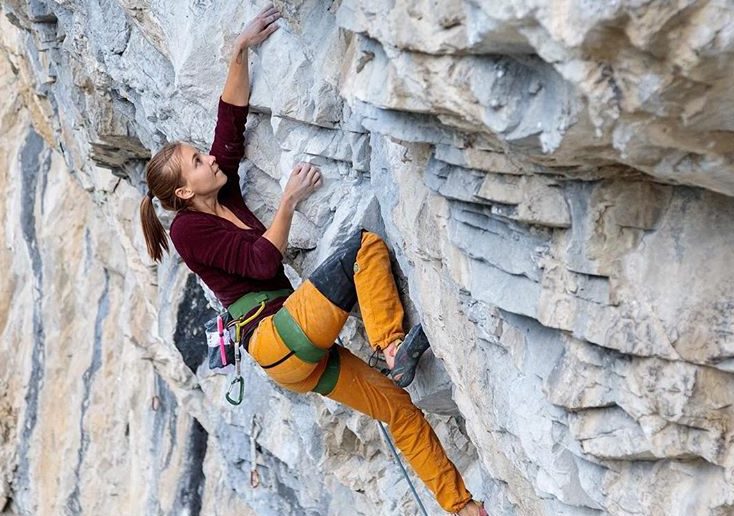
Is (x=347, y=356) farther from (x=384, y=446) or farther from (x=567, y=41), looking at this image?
(x=567, y=41)

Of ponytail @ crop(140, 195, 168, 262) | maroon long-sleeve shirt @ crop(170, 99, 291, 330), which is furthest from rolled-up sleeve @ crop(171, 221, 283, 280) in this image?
ponytail @ crop(140, 195, 168, 262)

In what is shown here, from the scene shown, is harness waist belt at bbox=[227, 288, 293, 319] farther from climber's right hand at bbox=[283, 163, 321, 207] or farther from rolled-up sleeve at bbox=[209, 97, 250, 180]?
rolled-up sleeve at bbox=[209, 97, 250, 180]

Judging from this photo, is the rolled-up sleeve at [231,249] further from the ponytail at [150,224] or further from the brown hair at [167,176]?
the ponytail at [150,224]

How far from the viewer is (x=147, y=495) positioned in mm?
8867

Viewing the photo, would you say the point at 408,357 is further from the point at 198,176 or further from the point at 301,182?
the point at 198,176

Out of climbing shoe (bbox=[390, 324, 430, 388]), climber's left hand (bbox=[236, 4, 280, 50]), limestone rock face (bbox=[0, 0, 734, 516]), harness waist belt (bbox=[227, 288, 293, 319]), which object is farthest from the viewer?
harness waist belt (bbox=[227, 288, 293, 319])

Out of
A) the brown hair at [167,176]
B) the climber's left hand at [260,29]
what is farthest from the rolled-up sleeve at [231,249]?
the climber's left hand at [260,29]

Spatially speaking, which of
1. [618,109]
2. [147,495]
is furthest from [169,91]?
[147,495]

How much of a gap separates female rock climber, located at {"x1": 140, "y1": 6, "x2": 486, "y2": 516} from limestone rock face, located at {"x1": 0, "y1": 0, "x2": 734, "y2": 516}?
4.5 inches

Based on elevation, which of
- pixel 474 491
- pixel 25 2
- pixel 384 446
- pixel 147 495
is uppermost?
pixel 25 2

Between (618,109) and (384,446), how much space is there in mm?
3722

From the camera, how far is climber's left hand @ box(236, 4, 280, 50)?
4195mm

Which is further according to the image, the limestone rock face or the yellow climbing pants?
the yellow climbing pants

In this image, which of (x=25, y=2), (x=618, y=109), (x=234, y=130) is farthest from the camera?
(x=25, y=2)
